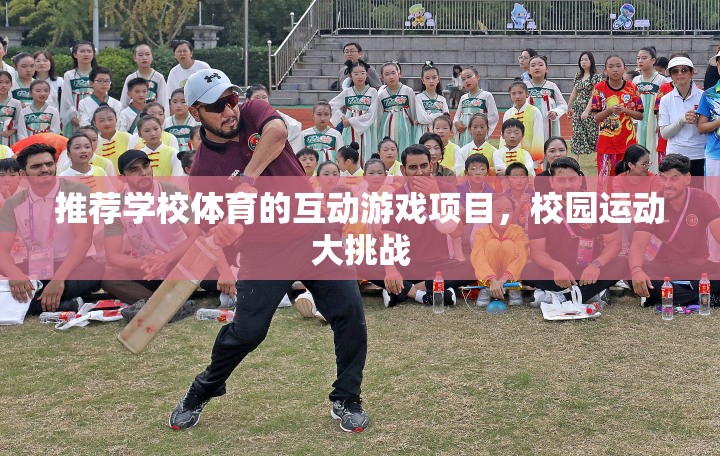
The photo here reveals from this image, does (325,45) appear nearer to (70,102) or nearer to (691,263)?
(70,102)

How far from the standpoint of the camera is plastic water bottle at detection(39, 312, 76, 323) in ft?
24.7

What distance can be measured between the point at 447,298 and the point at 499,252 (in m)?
0.60

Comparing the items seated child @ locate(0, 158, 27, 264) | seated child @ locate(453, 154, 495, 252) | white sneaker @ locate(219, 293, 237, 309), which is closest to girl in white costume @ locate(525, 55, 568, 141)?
seated child @ locate(453, 154, 495, 252)

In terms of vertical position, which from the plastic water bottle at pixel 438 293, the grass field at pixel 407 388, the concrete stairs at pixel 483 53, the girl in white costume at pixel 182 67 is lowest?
the grass field at pixel 407 388

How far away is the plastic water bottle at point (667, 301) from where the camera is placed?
24.1ft

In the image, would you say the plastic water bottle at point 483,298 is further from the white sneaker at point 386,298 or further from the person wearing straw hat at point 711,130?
the person wearing straw hat at point 711,130

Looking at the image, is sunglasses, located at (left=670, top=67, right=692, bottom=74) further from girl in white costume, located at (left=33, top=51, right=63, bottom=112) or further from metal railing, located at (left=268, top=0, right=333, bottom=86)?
metal railing, located at (left=268, top=0, right=333, bottom=86)

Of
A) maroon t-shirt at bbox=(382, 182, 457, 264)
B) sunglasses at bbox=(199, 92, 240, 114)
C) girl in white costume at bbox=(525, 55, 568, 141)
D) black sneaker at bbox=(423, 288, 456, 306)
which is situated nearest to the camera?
sunglasses at bbox=(199, 92, 240, 114)

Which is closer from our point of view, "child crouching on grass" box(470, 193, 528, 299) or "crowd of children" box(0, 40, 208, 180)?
"child crouching on grass" box(470, 193, 528, 299)

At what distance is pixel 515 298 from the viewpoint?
7.90 meters

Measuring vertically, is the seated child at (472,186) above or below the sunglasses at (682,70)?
below

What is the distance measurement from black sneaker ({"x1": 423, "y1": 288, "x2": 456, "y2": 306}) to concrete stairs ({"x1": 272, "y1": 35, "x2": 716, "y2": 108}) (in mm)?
16567

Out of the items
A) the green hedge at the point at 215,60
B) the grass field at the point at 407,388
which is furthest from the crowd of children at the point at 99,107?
the green hedge at the point at 215,60

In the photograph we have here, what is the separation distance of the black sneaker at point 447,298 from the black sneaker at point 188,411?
10.1 ft
